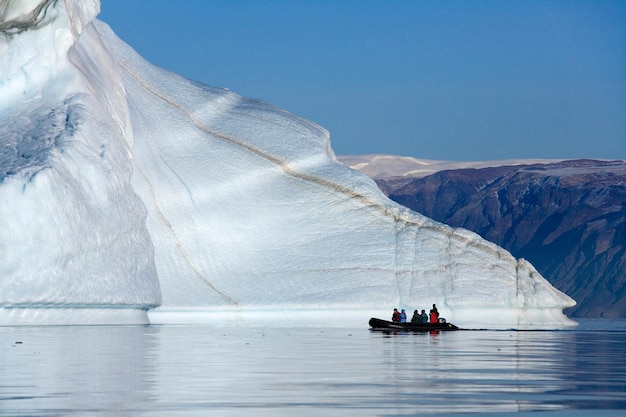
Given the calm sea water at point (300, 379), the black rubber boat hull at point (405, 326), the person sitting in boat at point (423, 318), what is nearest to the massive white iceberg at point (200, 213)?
the person sitting in boat at point (423, 318)

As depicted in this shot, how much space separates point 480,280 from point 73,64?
12925mm

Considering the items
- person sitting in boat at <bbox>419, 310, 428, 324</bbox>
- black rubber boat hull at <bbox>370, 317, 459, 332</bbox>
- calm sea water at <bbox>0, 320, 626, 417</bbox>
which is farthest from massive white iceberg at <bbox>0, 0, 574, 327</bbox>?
calm sea water at <bbox>0, 320, 626, 417</bbox>

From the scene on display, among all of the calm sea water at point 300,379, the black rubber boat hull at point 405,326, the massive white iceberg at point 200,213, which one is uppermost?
the massive white iceberg at point 200,213

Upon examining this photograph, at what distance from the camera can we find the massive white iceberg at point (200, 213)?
29.2 meters

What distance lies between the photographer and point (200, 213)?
3447 cm

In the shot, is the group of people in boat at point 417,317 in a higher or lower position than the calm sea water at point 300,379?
higher

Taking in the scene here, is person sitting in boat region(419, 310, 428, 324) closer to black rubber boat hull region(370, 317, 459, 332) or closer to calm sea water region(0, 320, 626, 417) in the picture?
black rubber boat hull region(370, 317, 459, 332)

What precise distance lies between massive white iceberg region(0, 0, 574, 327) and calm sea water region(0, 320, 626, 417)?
9204 mm

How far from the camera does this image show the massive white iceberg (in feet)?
95.7

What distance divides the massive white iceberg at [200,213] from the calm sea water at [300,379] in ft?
30.2

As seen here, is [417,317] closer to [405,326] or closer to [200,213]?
[405,326]

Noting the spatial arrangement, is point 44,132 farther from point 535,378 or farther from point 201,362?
point 535,378

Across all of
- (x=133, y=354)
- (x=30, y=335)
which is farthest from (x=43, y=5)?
(x=133, y=354)

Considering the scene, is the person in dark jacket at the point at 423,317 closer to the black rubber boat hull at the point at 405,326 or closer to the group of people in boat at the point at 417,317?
the group of people in boat at the point at 417,317
